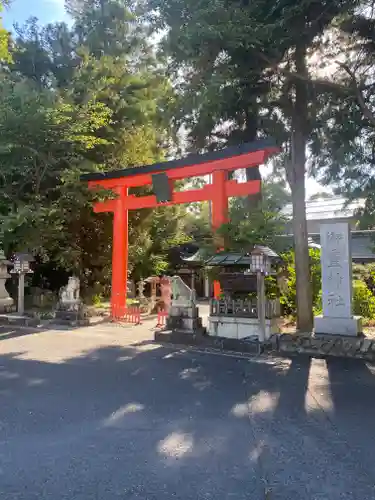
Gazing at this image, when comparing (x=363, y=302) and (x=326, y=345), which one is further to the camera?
(x=363, y=302)

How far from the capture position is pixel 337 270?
8.88 m

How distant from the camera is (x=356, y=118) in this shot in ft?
30.6

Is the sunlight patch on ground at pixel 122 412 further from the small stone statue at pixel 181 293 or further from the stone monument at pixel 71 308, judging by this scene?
the stone monument at pixel 71 308

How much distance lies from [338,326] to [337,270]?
125 cm

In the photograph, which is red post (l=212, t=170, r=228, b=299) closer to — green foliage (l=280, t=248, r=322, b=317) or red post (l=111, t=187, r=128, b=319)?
green foliage (l=280, t=248, r=322, b=317)

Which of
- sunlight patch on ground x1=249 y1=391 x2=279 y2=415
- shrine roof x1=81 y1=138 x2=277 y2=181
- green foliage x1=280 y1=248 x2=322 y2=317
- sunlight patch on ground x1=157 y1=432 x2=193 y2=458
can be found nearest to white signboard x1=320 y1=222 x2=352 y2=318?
green foliage x1=280 y1=248 x2=322 y2=317

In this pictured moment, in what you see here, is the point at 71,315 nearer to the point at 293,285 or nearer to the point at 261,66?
the point at 293,285

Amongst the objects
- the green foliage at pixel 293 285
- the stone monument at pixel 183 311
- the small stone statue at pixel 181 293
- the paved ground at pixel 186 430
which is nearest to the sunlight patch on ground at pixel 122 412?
the paved ground at pixel 186 430

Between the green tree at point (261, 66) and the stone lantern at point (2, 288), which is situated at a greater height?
the green tree at point (261, 66)

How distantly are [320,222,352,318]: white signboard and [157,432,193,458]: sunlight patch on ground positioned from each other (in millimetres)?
5692

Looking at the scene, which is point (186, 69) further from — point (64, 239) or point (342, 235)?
point (64, 239)

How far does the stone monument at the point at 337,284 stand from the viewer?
8680mm

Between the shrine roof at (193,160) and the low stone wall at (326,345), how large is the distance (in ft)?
16.9

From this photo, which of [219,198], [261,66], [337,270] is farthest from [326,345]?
[261,66]
